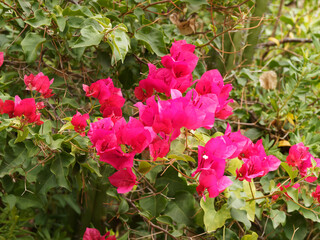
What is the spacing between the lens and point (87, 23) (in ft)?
2.83

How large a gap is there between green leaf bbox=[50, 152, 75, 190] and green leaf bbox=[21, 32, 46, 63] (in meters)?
0.27

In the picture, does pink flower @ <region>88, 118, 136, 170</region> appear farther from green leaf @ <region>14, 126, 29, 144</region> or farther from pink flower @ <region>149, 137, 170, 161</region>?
green leaf @ <region>14, 126, 29, 144</region>

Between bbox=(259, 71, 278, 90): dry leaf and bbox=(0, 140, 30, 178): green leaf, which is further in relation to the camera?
bbox=(259, 71, 278, 90): dry leaf

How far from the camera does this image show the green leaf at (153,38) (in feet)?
3.21

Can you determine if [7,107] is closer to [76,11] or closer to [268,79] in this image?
[76,11]

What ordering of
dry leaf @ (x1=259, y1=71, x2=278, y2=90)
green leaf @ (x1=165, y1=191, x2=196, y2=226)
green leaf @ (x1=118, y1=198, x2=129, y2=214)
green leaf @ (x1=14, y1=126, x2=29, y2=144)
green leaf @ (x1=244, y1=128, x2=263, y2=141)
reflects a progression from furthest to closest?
dry leaf @ (x1=259, y1=71, x2=278, y2=90) < green leaf @ (x1=244, y1=128, x2=263, y2=141) < green leaf @ (x1=118, y1=198, x2=129, y2=214) < green leaf @ (x1=165, y1=191, x2=196, y2=226) < green leaf @ (x1=14, y1=126, x2=29, y2=144)

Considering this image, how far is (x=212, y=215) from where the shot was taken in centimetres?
88

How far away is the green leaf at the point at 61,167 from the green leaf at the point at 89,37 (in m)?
0.26

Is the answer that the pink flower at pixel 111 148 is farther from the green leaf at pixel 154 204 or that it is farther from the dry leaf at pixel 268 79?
the dry leaf at pixel 268 79

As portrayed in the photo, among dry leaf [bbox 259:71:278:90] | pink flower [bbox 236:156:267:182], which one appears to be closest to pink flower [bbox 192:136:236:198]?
pink flower [bbox 236:156:267:182]

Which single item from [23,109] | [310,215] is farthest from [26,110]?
[310,215]

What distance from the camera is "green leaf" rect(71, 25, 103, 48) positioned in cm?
79

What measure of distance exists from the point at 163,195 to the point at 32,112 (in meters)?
0.41

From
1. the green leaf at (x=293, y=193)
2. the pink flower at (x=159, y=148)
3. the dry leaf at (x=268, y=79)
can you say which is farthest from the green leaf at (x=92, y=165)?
the dry leaf at (x=268, y=79)
